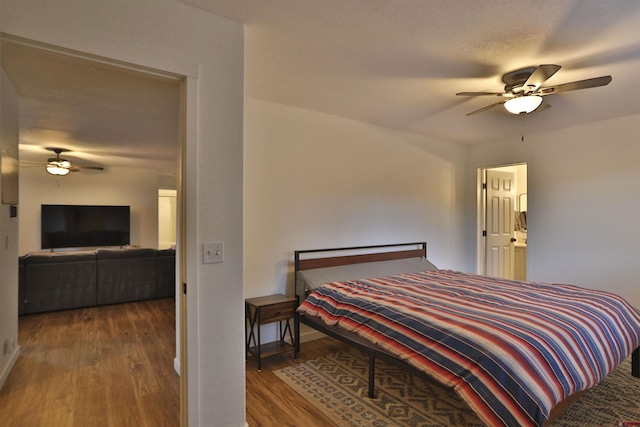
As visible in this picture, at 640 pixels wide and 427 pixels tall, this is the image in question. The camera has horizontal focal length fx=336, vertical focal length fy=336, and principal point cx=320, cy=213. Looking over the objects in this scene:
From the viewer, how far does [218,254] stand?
6.32ft

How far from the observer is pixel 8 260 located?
2771 mm

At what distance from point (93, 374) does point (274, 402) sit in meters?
1.64

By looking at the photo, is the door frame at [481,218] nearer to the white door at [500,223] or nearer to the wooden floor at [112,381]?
the white door at [500,223]

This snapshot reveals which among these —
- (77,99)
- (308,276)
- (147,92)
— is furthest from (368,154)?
(77,99)

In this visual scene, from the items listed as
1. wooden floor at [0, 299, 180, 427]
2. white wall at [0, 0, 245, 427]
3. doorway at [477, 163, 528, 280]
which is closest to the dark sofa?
wooden floor at [0, 299, 180, 427]

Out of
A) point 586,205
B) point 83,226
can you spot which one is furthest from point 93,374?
point 586,205

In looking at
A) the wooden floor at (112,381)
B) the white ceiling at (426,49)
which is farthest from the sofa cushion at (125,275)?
the white ceiling at (426,49)

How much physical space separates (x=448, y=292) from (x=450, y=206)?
2.55 m

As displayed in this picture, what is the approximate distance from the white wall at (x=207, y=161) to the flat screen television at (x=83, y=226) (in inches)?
246

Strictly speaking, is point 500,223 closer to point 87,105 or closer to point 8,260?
point 87,105

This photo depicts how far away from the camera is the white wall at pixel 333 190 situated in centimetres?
Answer: 337

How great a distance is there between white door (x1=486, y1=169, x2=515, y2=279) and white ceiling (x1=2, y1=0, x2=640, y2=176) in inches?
50.8

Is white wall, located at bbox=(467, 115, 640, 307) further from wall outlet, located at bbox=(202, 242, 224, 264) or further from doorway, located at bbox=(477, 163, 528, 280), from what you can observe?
wall outlet, located at bbox=(202, 242, 224, 264)

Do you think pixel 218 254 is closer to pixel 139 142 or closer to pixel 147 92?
pixel 147 92
